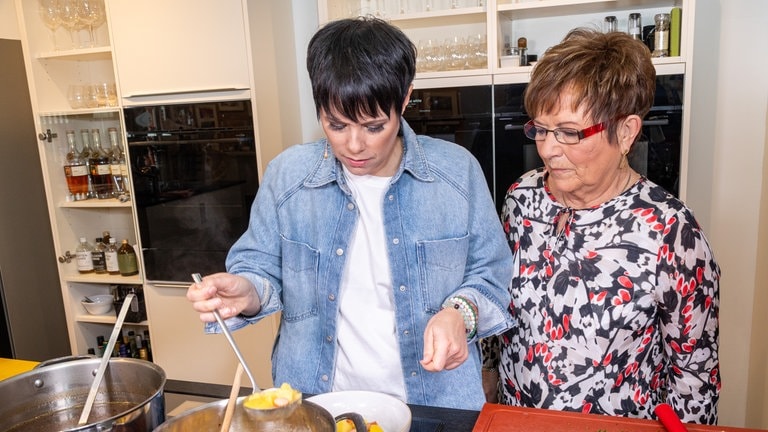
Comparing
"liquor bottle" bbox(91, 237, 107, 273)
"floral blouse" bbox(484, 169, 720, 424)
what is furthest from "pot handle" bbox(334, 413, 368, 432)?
"liquor bottle" bbox(91, 237, 107, 273)

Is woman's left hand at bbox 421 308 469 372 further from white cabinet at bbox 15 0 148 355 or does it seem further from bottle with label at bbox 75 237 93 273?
bottle with label at bbox 75 237 93 273

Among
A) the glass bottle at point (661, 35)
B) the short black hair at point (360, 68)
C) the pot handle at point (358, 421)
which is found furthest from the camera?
the glass bottle at point (661, 35)

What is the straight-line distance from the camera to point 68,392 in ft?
3.20

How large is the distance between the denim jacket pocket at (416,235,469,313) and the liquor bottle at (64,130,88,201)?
2.38m

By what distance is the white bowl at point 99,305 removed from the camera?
3059 mm

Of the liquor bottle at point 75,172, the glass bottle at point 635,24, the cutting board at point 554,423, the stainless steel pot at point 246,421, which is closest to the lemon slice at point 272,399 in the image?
the stainless steel pot at point 246,421

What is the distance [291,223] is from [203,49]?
1.58 metres

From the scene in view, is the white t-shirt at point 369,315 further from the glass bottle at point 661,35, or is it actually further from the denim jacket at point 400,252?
the glass bottle at point 661,35

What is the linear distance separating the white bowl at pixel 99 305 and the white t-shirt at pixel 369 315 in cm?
228

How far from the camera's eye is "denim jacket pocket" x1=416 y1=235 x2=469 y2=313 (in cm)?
119

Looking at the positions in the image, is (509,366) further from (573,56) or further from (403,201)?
(573,56)

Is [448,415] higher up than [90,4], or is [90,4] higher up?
[90,4]

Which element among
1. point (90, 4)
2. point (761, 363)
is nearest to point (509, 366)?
point (761, 363)

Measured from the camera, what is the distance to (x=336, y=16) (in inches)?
105
